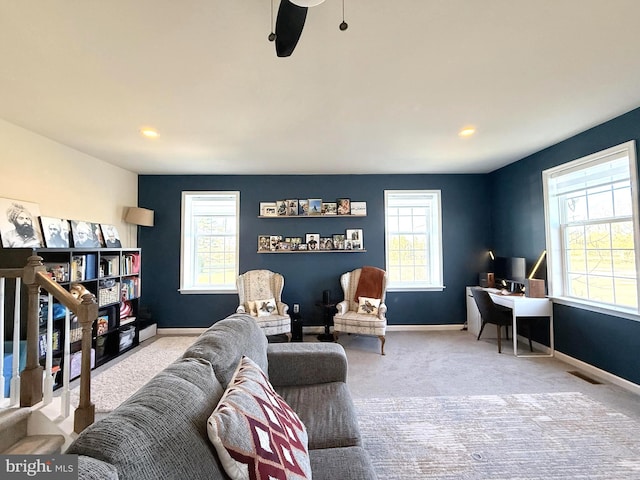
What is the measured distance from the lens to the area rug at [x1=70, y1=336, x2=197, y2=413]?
8.44ft

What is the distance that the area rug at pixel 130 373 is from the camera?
8.44 feet

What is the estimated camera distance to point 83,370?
177 cm

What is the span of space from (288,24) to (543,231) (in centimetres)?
396

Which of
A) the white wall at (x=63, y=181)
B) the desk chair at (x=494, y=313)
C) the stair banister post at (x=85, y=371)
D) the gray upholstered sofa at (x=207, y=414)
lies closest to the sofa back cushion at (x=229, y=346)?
the gray upholstered sofa at (x=207, y=414)

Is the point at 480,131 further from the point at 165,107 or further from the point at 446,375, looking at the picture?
the point at 165,107

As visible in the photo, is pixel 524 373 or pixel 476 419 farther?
pixel 524 373

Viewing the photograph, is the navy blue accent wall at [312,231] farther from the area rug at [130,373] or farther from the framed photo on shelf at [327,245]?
the area rug at [130,373]

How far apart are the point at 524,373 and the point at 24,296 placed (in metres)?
4.84

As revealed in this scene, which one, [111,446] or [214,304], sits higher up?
[111,446]

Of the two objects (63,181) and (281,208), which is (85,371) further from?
(281,208)

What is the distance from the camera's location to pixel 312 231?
4.74 m

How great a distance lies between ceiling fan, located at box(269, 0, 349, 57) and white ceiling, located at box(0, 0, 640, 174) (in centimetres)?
25

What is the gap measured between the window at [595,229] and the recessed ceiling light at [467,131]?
1264mm

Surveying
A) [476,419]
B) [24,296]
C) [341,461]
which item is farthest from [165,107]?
[476,419]
